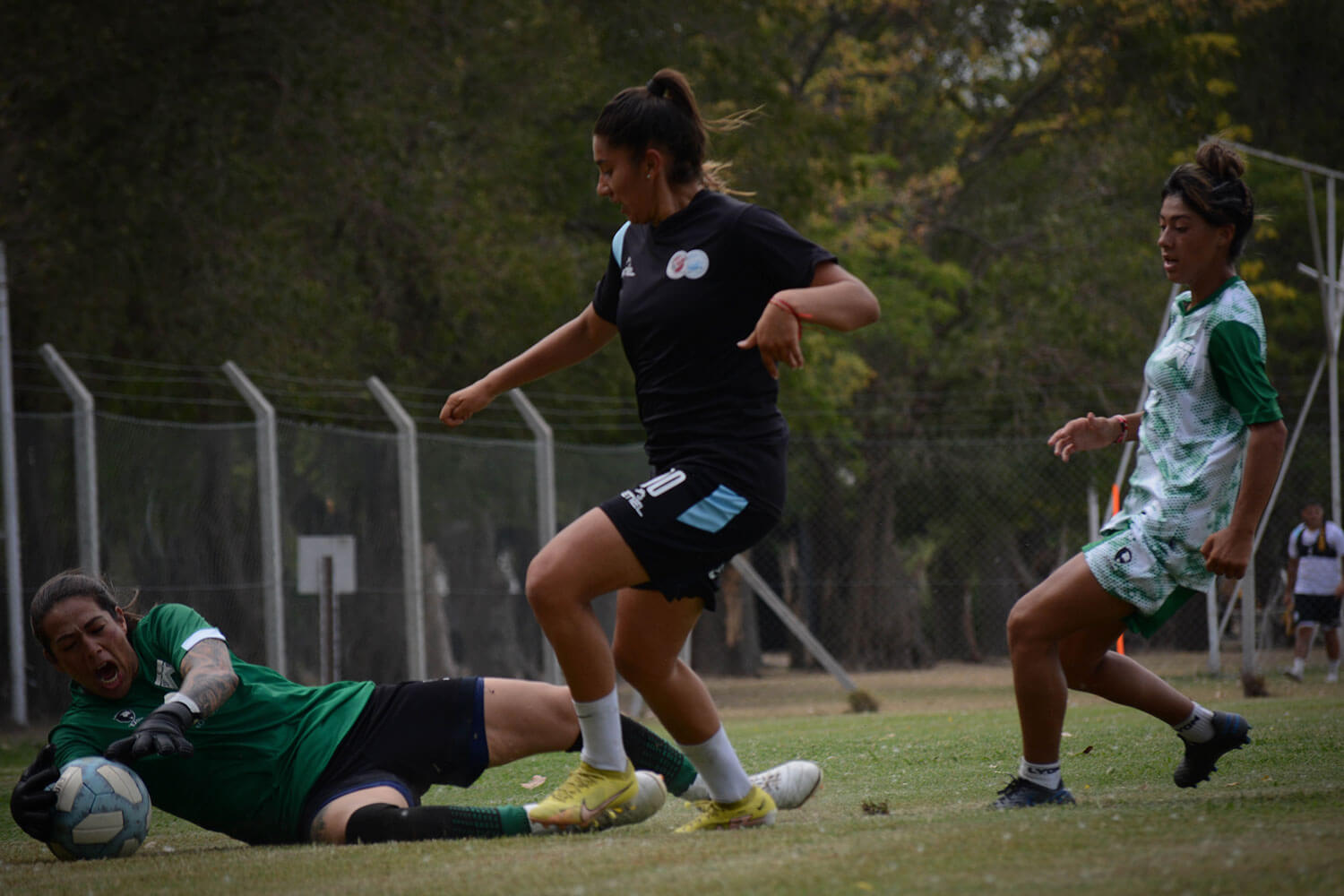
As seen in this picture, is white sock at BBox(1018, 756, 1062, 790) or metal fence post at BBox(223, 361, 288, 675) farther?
metal fence post at BBox(223, 361, 288, 675)

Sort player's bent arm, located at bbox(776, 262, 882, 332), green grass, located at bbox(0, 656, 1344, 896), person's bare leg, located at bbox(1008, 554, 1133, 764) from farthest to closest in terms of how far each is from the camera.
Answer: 1. person's bare leg, located at bbox(1008, 554, 1133, 764)
2. player's bent arm, located at bbox(776, 262, 882, 332)
3. green grass, located at bbox(0, 656, 1344, 896)

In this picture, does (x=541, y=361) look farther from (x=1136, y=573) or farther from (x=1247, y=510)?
(x=1247, y=510)

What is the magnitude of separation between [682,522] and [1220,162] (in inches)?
77.6

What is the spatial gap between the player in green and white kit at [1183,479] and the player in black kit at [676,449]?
852mm

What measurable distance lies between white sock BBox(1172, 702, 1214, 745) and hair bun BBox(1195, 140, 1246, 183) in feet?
5.32

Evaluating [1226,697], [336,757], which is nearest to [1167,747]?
[336,757]

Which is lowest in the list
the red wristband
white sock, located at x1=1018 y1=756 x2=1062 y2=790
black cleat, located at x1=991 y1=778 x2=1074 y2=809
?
black cleat, located at x1=991 y1=778 x2=1074 y2=809

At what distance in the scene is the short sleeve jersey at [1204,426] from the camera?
4379 mm

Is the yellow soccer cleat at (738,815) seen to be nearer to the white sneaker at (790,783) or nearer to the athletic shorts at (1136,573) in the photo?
the white sneaker at (790,783)

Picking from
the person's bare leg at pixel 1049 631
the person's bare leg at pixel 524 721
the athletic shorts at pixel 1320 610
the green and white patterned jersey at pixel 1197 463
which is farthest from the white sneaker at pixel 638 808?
the athletic shorts at pixel 1320 610

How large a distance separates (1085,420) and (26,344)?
1244cm

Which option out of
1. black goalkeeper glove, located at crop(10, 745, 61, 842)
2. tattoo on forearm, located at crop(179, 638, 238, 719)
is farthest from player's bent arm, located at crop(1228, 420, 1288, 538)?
black goalkeeper glove, located at crop(10, 745, 61, 842)

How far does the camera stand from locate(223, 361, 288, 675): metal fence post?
1178 centimetres

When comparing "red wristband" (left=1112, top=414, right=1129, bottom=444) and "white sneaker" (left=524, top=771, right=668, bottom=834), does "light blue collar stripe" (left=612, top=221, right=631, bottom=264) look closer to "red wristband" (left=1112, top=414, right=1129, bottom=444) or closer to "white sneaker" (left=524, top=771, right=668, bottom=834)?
"white sneaker" (left=524, top=771, right=668, bottom=834)
